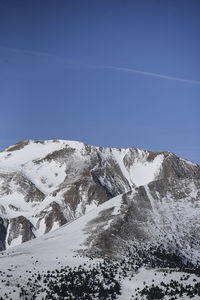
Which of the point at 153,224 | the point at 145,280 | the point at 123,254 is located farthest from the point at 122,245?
the point at 145,280

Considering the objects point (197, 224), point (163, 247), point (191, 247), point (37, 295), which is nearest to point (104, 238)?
point (163, 247)

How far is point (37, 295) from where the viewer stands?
2987 inches

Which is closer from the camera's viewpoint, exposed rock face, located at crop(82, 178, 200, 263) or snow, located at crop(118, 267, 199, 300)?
snow, located at crop(118, 267, 199, 300)

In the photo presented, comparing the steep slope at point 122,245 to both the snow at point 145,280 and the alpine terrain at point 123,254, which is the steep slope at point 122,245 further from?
the snow at point 145,280

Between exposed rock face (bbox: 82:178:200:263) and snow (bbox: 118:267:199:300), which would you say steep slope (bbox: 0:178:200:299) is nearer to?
exposed rock face (bbox: 82:178:200:263)

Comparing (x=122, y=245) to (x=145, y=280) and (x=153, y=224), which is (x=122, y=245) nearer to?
(x=153, y=224)

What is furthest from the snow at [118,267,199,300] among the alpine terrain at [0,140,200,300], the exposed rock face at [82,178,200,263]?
the exposed rock face at [82,178,200,263]

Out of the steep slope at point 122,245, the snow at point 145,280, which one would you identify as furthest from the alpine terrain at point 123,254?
the snow at point 145,280

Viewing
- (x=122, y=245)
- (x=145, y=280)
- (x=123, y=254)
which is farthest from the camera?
(x=122, y=245)

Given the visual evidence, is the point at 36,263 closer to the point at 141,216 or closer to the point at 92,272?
the point at 92,272

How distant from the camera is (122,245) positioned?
11406 cm

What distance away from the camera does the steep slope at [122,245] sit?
85125 mm

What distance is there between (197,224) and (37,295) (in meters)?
69.9

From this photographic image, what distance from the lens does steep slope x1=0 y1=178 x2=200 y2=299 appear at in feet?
279
